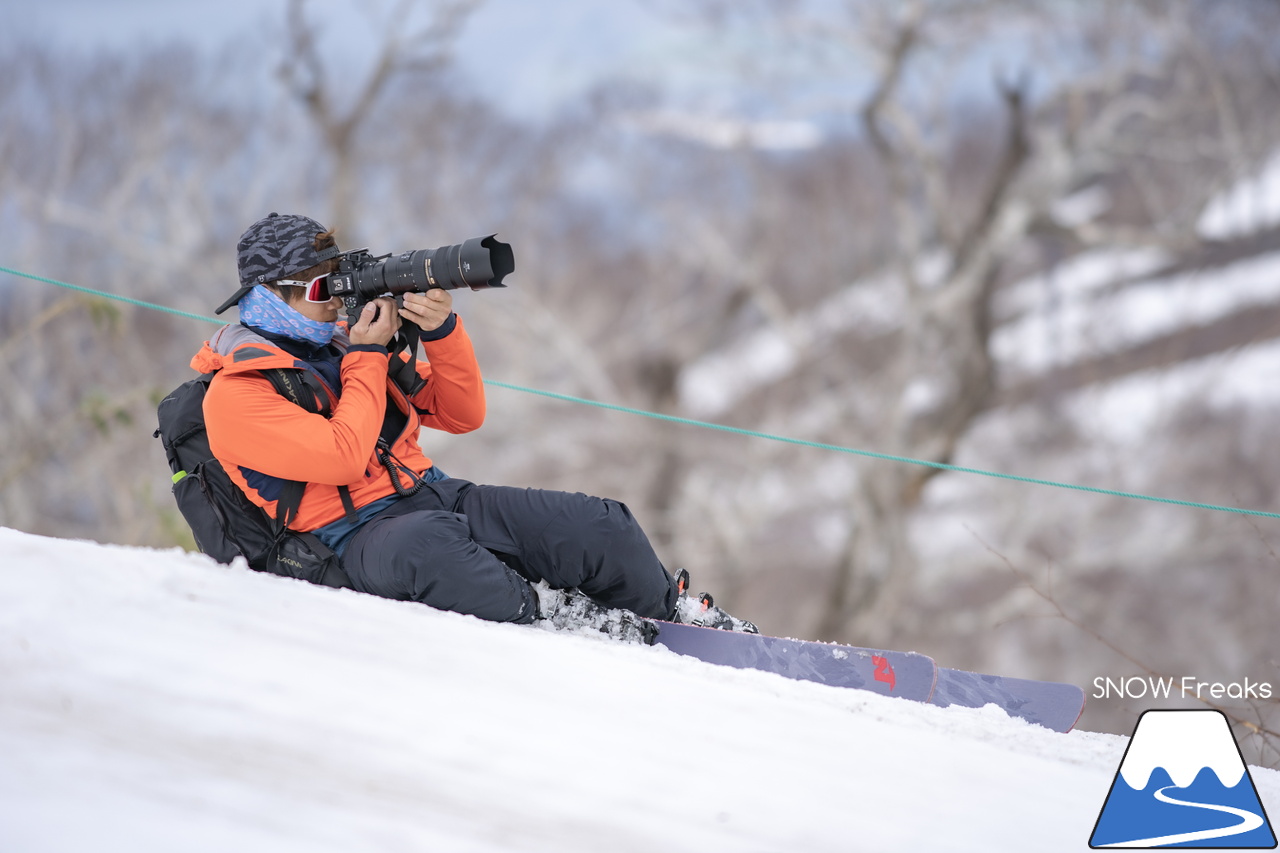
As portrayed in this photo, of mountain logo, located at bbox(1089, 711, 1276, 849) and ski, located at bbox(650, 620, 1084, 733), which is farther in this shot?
ski, located at bbox(650, 620, 1084, 733)

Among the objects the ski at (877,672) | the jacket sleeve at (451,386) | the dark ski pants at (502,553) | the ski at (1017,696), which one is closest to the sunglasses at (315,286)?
the jacket sleeve at (451,386)

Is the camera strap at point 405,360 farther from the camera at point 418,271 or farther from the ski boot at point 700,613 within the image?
the ski boot at point 700,613

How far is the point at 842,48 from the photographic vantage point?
10.2 m

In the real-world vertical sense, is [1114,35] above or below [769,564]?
above

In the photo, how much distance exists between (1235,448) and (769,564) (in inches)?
219

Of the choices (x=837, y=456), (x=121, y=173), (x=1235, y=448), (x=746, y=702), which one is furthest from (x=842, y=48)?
(x=746, y=702)

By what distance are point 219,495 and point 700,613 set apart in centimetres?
124

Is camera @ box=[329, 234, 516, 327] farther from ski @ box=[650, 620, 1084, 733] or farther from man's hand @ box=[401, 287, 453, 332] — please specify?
ski @ box=[650, 620, 1084, 733]

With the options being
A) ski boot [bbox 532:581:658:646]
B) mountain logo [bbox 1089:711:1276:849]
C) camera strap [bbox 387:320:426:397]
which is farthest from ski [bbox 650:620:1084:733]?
camera strap [bbox 387:320:426:397]

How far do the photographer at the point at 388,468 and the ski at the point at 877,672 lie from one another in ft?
0.44

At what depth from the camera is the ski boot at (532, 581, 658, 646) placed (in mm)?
2504

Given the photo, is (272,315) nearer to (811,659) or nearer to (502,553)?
(502,553)

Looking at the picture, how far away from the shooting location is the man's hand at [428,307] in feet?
7.65

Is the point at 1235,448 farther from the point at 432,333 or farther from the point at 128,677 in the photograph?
the point at 128,677
